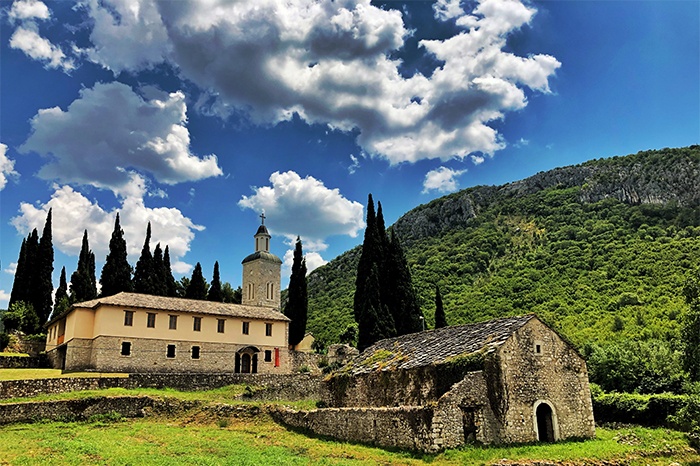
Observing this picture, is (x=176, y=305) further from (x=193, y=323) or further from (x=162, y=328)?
(x=162, y=328)

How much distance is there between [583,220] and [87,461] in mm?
81207

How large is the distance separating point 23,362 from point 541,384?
114 feet

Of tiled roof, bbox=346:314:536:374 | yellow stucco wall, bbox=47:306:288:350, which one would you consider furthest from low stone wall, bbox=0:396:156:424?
yellow stucco wall, bbox=47:306:288:350

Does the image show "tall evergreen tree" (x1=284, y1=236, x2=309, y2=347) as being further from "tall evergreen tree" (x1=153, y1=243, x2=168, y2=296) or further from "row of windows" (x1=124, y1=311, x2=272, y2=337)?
"tall evergreen tree" (x1=153, y1=243, x2=168, y2=296)

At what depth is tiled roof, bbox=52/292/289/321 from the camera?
128ft

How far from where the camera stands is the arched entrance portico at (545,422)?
19.8 metres

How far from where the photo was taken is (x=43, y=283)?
166ft

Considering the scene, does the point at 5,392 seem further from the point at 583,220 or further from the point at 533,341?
the point at 583,220

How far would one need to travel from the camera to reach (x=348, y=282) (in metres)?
88.6

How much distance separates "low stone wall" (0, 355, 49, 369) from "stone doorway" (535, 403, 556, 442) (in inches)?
1319

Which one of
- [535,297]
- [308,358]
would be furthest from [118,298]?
[535,297]

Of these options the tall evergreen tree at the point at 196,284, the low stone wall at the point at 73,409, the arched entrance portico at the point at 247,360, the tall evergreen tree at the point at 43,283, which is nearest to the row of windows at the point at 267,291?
the tall evergreen tree at the point at 196,284

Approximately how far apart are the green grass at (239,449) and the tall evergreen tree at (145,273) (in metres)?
35.3

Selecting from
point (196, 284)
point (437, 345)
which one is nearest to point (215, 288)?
point (196, 284)
